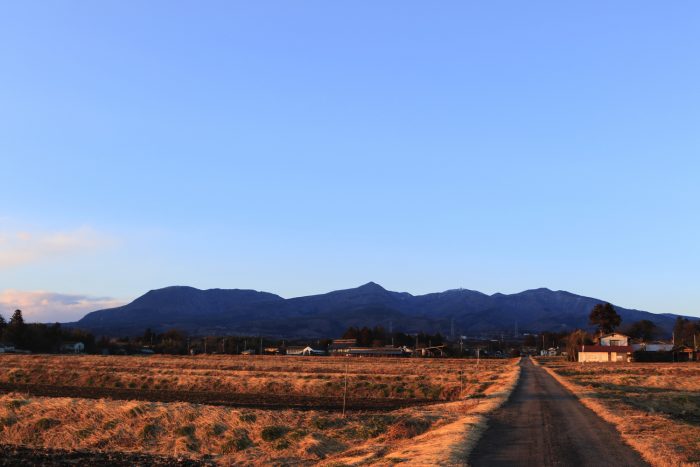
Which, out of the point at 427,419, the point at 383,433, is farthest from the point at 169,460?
the point at 427,419

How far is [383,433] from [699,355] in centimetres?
13144

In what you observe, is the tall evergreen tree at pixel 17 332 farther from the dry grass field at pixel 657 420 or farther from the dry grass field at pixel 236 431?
the dry grass field at pixel 657 420

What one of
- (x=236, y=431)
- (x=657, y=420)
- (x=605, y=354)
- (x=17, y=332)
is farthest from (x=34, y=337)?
(x=657, y=420)

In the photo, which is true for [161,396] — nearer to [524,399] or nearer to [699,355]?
[524,399]


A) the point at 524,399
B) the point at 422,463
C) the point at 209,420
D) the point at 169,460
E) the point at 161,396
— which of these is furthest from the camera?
the point at 161,396

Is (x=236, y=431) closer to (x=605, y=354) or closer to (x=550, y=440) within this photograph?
(x=550, y=440)

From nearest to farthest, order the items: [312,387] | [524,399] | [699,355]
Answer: [524,399], [312,387], [699,355]

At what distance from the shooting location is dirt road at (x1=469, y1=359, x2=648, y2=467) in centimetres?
1836

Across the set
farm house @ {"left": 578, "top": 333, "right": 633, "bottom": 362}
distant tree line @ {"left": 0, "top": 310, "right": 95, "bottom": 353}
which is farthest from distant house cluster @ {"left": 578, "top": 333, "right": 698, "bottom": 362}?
distant tree line @ {"left": 0, "top": 310, "right": 95, "bottom": 353}

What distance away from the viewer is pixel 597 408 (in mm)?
32906

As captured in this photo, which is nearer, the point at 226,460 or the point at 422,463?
the point at 422,463

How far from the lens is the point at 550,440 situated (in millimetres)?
22297

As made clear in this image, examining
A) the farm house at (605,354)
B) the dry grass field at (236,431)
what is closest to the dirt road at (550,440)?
the dry grass field at (236,431)

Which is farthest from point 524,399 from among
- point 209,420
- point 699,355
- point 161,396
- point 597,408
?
Result: point 699,355
